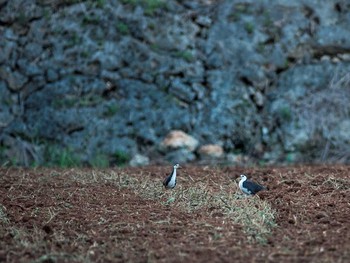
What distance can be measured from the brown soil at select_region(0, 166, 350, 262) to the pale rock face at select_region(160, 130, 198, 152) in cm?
A: 306

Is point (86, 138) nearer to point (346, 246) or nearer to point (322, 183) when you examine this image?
point (322, 183)

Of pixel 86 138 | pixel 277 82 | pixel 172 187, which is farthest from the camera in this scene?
pixel 277 82

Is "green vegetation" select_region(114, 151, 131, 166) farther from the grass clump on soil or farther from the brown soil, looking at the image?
the brown soil

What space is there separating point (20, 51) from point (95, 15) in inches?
61.3

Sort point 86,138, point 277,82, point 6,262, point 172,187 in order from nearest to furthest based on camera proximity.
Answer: point 6,262 < point 172,187 < point 86,138 < point 277,82

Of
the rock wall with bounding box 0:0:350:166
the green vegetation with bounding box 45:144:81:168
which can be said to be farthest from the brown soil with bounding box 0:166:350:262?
the rock wall with bounding box 0:0:350:166

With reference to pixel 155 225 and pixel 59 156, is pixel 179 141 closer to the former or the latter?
pixel 59 156

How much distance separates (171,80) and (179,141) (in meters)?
1.24

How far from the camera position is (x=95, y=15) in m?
11.3

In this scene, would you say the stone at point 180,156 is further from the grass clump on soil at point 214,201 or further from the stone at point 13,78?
the stone at point 13,78

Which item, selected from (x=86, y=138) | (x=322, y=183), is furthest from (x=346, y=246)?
(x=86, y=138)

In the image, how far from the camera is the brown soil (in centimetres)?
424

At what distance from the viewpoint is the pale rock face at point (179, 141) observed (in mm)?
10227

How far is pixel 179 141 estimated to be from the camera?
10.3m
